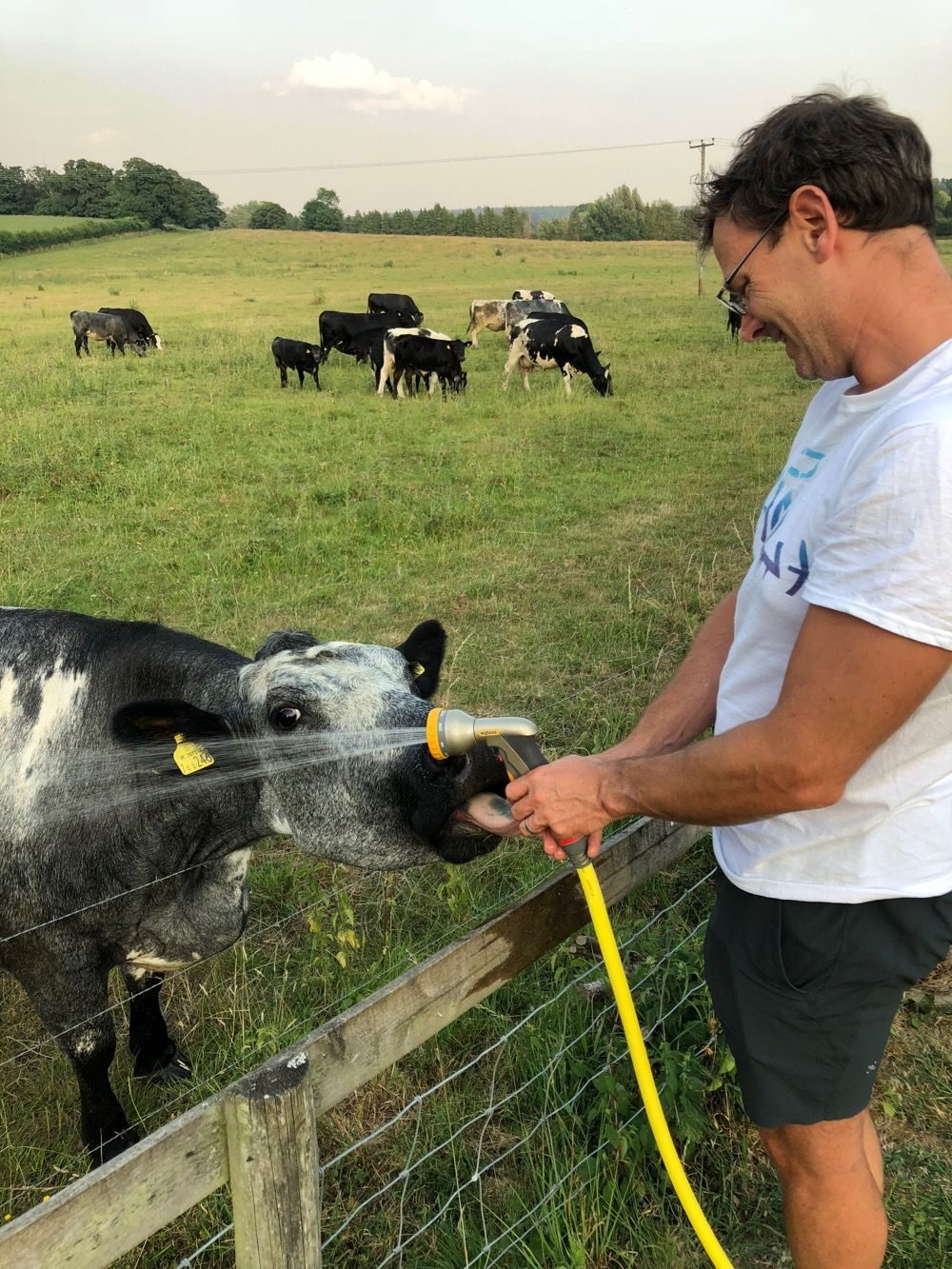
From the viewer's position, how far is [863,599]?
1424 millimetres

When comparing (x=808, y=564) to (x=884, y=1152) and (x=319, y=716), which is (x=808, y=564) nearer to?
(x=319, y=716)

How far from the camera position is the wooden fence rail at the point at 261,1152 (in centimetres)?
139

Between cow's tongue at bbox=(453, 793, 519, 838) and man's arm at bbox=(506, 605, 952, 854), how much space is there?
0.45m

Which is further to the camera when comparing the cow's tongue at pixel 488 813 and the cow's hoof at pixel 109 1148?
the cow's hoof at pixel 109 1148

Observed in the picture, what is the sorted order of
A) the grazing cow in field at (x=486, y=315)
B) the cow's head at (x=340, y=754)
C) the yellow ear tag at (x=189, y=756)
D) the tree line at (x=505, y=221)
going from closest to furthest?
1. the cow's head at (x=340, y=754)
2. the yellow ear tag at (x=189, y=756)
3. the grazing cow in field at (x=486, y=315)
4. the tree line at (x=505, y=221)

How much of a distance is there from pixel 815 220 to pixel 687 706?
114 cm

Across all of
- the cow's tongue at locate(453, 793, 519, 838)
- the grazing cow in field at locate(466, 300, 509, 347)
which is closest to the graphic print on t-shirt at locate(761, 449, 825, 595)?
the cow's tongue at locate(453, 793, 519, 838)

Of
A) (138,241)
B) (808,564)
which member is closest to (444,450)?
(808,564)

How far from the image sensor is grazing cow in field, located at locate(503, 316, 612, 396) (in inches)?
717

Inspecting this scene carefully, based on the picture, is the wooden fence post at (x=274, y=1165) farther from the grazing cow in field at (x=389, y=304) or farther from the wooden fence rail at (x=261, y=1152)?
the grazing cow in field at (x=389, y=304)

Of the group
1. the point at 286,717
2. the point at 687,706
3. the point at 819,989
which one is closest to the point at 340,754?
the point at 286,717

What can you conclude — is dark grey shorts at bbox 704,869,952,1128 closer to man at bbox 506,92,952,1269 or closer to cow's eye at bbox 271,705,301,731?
man at bbox 506,92,952,1269

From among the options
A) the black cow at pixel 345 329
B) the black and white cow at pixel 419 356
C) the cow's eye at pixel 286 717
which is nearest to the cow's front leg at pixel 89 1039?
A: the cow's eye at pixel 286 717

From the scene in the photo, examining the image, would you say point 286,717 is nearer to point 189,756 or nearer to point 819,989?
point 189,756
